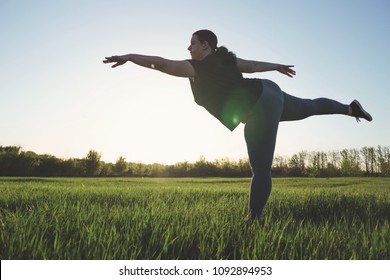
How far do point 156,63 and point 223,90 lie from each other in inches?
32.3

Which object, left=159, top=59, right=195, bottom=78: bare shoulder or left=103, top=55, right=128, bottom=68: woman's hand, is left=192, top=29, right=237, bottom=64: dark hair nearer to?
left=159, top=59, right=195, bottom=78: bare shoulder

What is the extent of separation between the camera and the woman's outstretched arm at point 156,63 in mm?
3029

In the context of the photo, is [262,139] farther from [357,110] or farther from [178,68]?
[357,110]

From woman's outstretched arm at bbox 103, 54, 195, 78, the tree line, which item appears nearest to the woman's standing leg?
woman's outstretched arm at bbox 103, 54, 195, 78

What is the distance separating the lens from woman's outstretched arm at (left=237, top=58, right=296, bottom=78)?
3949mm

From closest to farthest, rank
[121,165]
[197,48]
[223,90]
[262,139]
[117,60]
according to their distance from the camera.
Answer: [117,60], [223,90], [262,139], [197,48], [121,165]

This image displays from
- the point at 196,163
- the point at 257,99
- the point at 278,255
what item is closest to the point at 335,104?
the point at 257,99

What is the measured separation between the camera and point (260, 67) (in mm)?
4098

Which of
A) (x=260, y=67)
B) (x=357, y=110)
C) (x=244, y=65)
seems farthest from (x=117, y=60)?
(x=357, y=110)

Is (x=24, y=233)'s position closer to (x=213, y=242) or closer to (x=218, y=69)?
(x=213, y=242)

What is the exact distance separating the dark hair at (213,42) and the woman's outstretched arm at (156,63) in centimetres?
66

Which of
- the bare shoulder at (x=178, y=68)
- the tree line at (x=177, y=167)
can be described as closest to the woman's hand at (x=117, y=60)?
the bare shoulder at (x=178, y=68)
